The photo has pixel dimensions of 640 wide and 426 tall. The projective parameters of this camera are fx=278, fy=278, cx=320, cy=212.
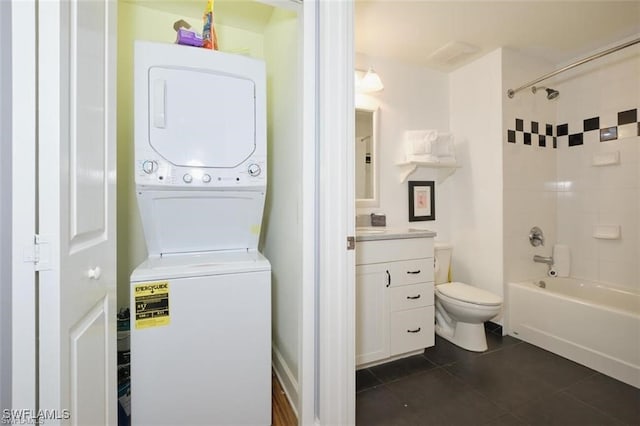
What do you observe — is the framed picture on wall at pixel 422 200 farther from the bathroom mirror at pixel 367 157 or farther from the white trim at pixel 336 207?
the white trim at pixel 336 207

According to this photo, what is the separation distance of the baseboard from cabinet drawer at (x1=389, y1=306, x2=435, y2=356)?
0.71 m

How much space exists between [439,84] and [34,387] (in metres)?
3.18

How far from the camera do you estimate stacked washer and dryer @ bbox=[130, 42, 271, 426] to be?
3.80 ft

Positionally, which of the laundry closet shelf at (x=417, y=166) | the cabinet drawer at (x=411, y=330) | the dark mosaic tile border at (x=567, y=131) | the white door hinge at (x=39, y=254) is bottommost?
the cabinet drawer at (x=411, y=330)

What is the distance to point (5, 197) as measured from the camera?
0.58 metres

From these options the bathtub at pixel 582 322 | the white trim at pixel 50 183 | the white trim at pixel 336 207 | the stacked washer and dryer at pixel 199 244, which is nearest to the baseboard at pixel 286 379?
the stacked washer and dryer at pixel 199 244

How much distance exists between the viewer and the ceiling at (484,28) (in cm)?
181

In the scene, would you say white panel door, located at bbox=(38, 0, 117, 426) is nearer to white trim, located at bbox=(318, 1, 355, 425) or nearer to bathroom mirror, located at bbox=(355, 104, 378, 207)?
white trim, located at bbox=(318, 1, 355, 425)

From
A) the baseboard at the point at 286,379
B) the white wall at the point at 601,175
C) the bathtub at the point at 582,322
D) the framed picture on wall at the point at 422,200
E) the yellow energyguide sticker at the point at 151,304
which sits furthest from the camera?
the framed picture on wall at the point at 422,200

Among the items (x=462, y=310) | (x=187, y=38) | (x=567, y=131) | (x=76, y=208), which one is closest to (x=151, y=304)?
(x=76, y=208)

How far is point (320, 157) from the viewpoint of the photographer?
1190 millimetres

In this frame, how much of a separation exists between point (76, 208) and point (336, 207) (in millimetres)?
818

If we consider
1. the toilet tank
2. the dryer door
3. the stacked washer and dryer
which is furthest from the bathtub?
the dryer door

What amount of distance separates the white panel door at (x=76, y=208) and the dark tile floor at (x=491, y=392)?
1.25m
